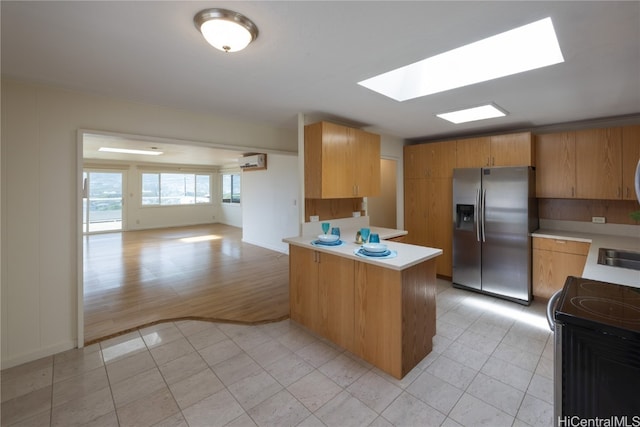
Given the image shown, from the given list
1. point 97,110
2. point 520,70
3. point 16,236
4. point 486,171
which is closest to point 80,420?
point 16,236

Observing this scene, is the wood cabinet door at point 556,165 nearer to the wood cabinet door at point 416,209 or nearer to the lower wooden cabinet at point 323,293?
the wood cabinet door at point 416,209

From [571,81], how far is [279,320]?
3.46 metres

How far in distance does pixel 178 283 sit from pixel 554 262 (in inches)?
200

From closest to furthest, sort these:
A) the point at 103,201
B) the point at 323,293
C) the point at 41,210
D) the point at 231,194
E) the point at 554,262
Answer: the point at 41,210
the point at 323,293
the point at 554,262
the point at 103,201
the point at 231,194

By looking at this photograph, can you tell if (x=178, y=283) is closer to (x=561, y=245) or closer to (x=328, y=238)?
(x=328, y=238)

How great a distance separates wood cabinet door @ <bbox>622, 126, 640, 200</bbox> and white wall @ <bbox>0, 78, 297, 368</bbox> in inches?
207

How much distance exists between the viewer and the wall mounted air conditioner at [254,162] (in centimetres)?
629

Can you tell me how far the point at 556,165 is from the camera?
11.3 ft

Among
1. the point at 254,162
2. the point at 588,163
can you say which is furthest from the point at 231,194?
the point at 588,163

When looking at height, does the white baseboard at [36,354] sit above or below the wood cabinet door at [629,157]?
below

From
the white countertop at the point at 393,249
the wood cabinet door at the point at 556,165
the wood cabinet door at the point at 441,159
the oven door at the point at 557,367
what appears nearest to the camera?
the oven door at the point at 557,367
